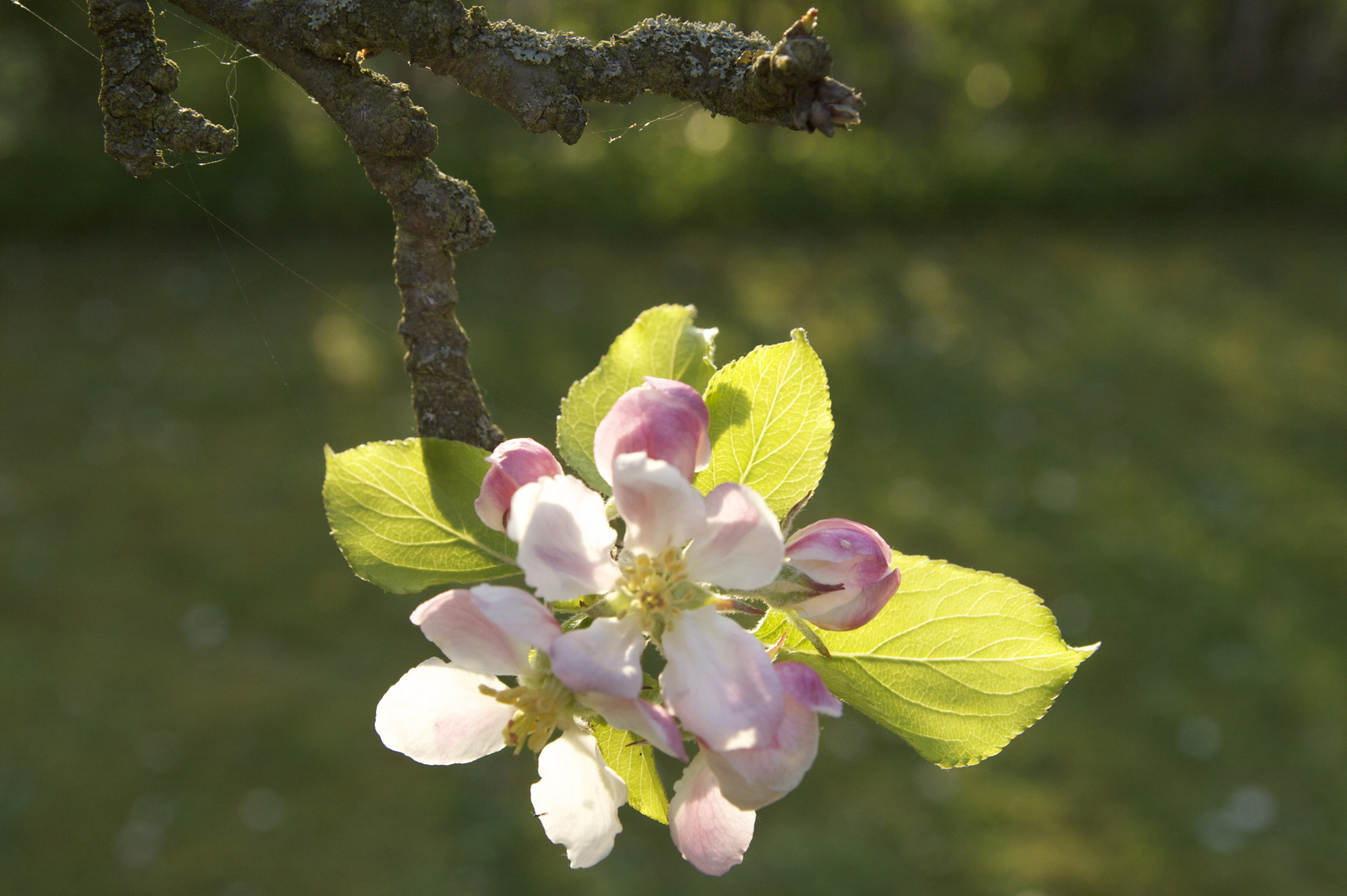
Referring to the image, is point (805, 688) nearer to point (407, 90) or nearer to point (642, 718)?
point (642, 718)

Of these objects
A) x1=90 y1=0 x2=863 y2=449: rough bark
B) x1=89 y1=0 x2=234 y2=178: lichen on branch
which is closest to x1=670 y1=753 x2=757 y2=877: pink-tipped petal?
x1=90 y1=0 x2=863 y2=449: rough bark

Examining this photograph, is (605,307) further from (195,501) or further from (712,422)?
(712,422)

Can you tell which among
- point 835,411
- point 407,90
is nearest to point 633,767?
point 407,90

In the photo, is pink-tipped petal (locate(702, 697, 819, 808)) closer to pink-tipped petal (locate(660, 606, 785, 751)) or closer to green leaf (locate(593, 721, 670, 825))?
pink-tipped petal (locate(660, 606, 785, 751))

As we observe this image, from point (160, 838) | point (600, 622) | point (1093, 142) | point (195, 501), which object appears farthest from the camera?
point (1093, 142)

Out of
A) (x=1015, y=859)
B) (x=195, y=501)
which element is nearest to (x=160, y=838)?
(x=195, y=501)

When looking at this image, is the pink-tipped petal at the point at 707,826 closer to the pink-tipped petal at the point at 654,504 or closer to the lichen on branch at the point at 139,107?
the pink-tipped petal at the point at 654,504
